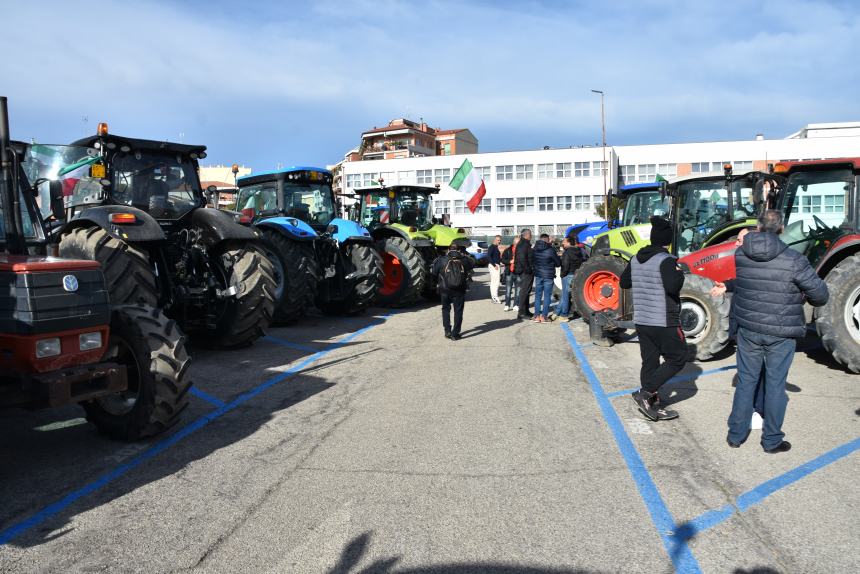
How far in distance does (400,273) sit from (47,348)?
33.3 feet

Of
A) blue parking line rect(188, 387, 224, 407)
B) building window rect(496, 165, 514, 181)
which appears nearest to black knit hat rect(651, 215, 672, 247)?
blue parking line rect(188, 387, 224, 407)

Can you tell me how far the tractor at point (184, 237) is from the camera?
7.96 metres

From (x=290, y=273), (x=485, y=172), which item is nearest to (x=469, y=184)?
(x=290, y=273)

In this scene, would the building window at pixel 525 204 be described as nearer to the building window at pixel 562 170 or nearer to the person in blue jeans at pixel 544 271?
the building window at pixel 562 170

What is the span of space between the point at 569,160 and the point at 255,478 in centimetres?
5271

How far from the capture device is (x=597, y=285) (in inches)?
414

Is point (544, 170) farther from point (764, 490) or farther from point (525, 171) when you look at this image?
point (764, 490)

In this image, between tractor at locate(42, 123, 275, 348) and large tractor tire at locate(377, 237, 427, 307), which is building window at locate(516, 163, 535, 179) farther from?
tractor at locate(42, 123, 275, 348)

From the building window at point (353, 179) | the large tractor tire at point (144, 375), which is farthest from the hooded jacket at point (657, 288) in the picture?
the building window at point (353, 179)

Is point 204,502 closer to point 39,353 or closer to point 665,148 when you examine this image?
point 39,353

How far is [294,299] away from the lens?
10.6 metres

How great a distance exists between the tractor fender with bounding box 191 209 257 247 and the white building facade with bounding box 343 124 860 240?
43.6 metres

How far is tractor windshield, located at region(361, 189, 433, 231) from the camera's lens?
50.1 feet

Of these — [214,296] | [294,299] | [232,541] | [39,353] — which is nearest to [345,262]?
[294,299]
